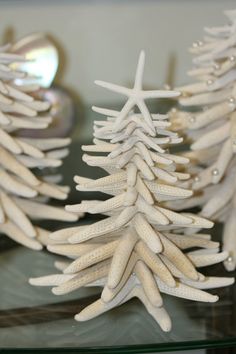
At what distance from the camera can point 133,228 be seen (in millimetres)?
438

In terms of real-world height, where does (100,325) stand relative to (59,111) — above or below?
below

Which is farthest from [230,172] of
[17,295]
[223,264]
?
[17,295]

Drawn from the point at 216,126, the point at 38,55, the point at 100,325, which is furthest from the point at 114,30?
the point at 100,325

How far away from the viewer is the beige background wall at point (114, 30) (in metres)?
0.77

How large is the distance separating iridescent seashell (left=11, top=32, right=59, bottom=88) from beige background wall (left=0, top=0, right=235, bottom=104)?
0.39 feet

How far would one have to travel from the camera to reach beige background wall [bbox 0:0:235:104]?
772 millimetres

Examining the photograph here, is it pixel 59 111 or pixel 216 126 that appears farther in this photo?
pixel 59 111

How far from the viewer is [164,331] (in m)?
0.42

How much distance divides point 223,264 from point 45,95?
275 millimetres

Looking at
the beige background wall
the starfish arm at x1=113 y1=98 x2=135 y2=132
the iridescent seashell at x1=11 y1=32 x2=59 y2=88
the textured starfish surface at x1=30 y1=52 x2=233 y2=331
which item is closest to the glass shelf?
the textured starfish surface at x1=30 y1=52 x2=233 y2=331

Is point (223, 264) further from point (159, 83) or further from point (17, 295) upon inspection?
point (159, 83)

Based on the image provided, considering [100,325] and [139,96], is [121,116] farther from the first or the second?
[100,325]

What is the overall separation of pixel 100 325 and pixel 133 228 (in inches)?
2.6

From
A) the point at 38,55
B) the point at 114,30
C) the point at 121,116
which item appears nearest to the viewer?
the point at 121,116
